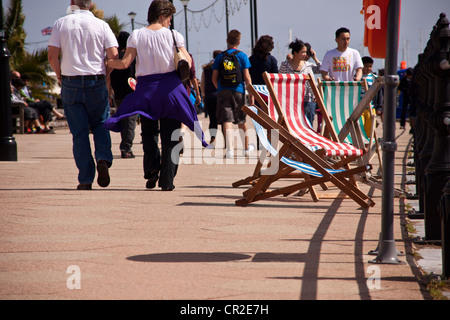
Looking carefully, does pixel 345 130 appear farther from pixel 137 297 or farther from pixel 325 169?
pixel 137 297

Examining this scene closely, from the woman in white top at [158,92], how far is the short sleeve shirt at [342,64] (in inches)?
138

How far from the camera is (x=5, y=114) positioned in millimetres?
10875

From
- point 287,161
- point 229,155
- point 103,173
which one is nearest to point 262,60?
point 229,155

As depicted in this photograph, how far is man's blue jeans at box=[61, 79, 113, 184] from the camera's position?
735cm

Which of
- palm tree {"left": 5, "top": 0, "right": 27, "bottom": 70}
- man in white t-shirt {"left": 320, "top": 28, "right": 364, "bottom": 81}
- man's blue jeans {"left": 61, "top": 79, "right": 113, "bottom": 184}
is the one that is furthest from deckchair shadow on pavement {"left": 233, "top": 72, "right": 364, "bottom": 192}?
palm tree {"left": 5, "top": 0, "right": 27, "bottom": 70}

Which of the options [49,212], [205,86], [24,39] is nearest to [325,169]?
[49,212]

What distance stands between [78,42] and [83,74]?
0.30m

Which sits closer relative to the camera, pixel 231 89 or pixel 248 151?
pixel 231 89

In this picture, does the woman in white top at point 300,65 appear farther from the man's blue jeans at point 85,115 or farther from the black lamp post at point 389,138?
the black lamp post at point 389,138

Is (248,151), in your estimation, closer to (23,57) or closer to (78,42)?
(78,42)

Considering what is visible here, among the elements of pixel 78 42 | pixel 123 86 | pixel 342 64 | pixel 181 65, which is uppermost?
pixel 78 42
